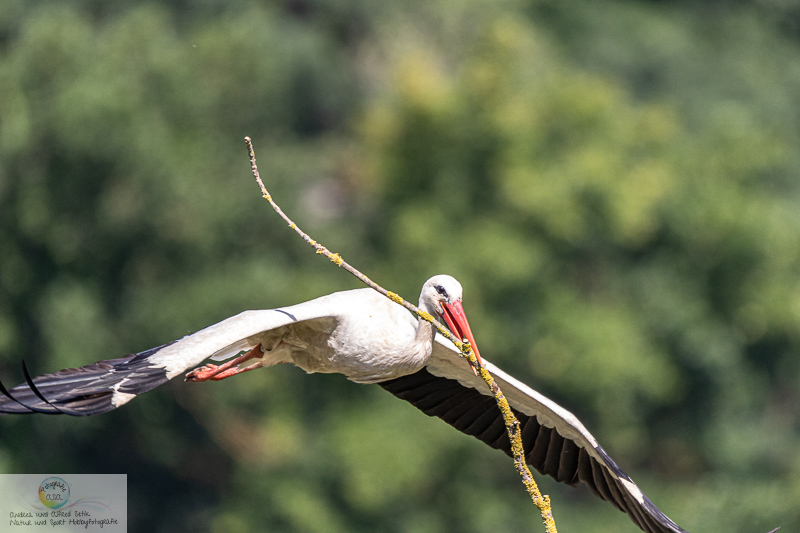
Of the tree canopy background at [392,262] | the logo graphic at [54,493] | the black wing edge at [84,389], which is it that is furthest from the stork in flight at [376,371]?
the tree canopy background at [392,262]

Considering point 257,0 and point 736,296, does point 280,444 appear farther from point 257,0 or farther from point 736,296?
point 257,0

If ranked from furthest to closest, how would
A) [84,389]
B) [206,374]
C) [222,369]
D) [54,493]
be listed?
[54,493] → [222,369] → [206,374] → [84,389]

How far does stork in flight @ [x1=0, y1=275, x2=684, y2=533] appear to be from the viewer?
18.8 ft

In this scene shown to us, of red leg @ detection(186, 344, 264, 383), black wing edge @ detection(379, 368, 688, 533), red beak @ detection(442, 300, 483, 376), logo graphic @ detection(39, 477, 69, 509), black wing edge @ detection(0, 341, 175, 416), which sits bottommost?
logo graphic @ detection(39, 477, 69, 509)

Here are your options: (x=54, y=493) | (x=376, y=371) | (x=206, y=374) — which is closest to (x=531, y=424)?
(x=376, y=371)

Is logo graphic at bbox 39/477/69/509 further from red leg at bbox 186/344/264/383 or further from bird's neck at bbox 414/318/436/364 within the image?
bird's neck at bbox 414/318/436/364

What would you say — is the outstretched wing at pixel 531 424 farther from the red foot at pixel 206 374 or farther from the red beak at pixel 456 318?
the red foot at pixel 206 374

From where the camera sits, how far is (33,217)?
883 inches

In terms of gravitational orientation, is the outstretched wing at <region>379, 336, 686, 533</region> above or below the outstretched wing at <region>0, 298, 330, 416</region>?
below

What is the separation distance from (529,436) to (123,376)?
11.1 feet

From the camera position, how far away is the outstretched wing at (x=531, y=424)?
7.31 m

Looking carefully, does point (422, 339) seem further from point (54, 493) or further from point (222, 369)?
point (54, 493)

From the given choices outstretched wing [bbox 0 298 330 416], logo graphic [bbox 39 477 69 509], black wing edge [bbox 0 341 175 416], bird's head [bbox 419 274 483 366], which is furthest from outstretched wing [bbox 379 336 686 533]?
logo graphic [bbox 39 477 69 509]

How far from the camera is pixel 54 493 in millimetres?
10672
